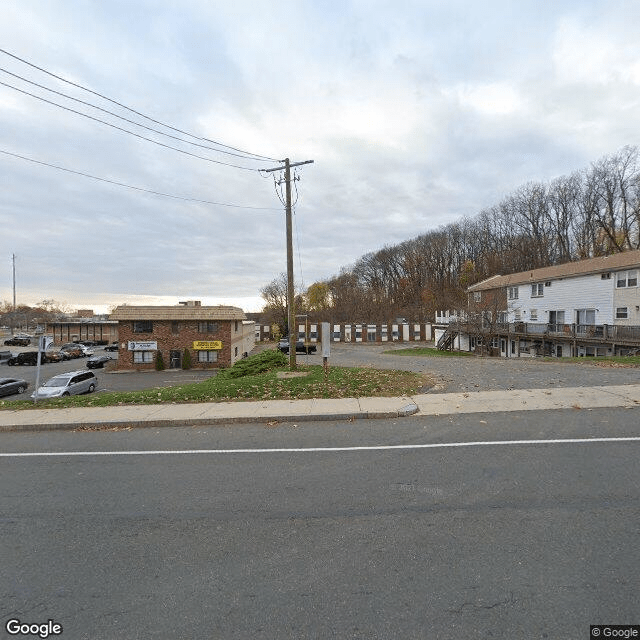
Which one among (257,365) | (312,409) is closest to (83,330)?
(257,365)

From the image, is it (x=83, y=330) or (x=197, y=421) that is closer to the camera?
(x=197, y=421)

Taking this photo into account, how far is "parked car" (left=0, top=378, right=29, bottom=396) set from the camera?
901 inches

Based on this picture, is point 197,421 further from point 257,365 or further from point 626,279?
point 626,279

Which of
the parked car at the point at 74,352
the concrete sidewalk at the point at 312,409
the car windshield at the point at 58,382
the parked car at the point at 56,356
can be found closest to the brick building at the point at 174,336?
the car windshield at the point at 58,382

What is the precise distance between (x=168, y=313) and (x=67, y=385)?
1511 cm

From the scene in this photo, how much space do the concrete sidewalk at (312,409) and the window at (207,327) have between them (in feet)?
86.5

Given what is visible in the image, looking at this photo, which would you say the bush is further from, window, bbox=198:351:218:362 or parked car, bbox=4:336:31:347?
parked car, bbox=4:336:31:347

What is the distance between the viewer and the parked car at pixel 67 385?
20.2 metres

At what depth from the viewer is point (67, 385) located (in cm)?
2097

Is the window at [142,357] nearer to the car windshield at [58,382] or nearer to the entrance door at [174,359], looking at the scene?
the entrance door at [174,359]

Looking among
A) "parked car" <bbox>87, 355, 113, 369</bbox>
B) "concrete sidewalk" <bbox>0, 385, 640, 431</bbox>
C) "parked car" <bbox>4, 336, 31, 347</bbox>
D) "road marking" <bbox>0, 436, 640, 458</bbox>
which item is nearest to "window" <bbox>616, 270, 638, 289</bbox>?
"concrete sidewalk" <bbox>0, 385, 640, 431</bbox>

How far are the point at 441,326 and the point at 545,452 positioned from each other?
144 feet

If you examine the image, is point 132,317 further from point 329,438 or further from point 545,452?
point 545,452

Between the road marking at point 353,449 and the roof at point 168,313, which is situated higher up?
the roof at point 168,313
